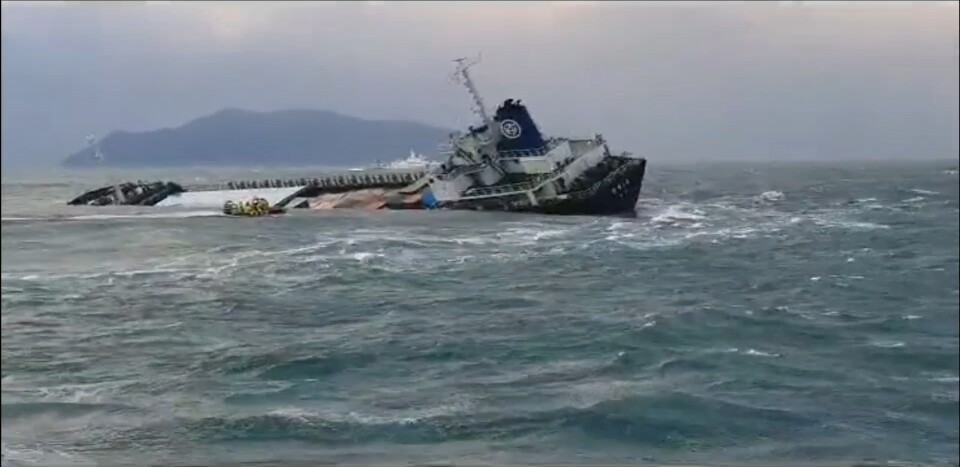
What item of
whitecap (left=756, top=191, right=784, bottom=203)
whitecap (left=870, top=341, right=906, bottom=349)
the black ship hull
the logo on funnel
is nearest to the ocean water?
whitecap (left=870, top=341, right=906, bottom=349)

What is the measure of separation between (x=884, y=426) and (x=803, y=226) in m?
26.2

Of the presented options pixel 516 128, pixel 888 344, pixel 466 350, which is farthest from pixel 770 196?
pixel 466 350

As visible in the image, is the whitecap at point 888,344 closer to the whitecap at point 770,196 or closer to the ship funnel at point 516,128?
the ship funnel at point 516,128

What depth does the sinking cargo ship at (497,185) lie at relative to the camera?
37.2 m

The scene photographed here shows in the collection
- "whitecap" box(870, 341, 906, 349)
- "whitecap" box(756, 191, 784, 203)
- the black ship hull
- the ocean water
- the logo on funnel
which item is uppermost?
the logo on funnel

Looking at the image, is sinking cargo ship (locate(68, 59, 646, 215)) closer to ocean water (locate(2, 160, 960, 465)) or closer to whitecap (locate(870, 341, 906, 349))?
ocean water (locate(2, 160, 960, 465))

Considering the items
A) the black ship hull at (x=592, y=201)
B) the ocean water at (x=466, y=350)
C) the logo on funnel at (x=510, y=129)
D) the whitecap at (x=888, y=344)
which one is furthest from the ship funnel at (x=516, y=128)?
the whitecap at (x=888, y=344)

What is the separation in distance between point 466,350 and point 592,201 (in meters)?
23.2

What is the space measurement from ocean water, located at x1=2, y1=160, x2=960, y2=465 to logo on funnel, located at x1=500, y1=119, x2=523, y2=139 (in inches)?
469

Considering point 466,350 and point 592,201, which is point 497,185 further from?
point 466,350

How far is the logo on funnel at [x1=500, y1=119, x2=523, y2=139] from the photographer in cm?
3997

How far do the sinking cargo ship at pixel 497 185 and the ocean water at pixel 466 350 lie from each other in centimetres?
824

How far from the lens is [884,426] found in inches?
442

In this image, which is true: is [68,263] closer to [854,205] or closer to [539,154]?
[539,154]
